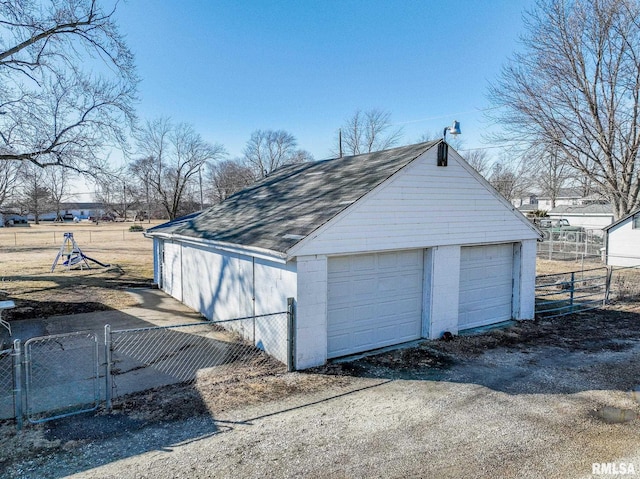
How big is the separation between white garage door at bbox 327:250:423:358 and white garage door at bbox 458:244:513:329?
150cm

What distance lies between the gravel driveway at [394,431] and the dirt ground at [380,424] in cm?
2

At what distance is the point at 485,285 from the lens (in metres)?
10.0

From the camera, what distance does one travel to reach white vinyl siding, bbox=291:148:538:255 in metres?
7.35

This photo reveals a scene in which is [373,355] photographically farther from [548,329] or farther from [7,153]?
[7,153]

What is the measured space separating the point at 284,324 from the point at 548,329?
692cm

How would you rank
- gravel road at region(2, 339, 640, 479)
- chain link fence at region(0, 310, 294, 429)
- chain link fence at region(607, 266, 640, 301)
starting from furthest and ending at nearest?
chain link fence at region(607, 266, 640, 301) → chain link fence at region(0, 310, 294, 429) → gravel road at region(2, 339, 640, 479)

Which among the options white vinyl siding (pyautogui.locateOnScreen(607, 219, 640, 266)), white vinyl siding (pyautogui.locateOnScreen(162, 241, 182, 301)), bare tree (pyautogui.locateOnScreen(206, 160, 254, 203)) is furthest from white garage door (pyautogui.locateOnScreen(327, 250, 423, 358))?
bare tree (pyautogui.locateOnScreen(206, 160, 254, 203))

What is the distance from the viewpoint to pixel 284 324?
7.35 metres

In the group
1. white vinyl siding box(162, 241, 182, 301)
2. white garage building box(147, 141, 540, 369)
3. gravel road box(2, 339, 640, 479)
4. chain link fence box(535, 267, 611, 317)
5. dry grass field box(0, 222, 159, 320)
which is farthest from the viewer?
white vinyl siding box(162, 241, 182, 301)

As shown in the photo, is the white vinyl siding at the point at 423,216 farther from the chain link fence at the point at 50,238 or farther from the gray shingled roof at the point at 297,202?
the chain link fence at the point at 50,238

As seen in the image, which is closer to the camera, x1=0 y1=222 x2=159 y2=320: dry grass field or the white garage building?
the white garage building

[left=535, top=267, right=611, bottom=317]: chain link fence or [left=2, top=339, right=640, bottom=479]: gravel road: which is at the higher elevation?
[left=535, top=267, right=611, bottom=317]: chain link fence

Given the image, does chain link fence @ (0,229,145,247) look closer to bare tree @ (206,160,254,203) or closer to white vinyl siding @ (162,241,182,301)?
bare tree @ (206,160,254,203)

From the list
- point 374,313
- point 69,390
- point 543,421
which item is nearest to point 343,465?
point 543,421
